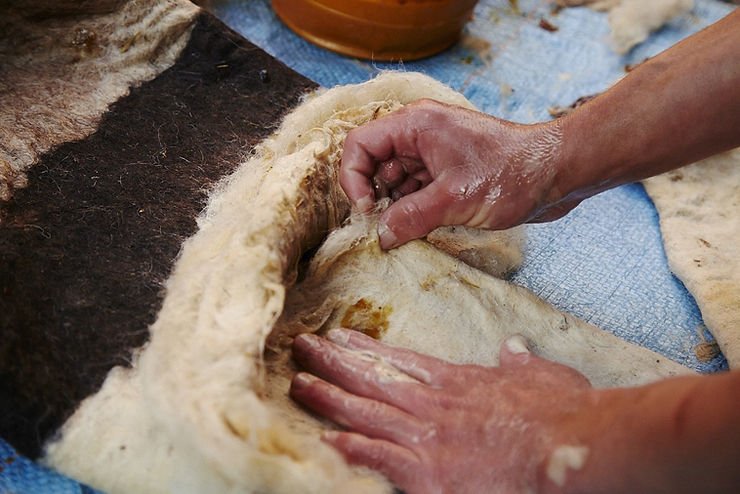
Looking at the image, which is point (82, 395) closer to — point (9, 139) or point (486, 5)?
point (9, 139)

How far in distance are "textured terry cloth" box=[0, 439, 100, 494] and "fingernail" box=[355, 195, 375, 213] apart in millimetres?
584

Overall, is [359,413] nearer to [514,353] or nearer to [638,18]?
[514,353]

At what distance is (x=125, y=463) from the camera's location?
861mm

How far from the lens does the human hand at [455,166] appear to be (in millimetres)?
1137

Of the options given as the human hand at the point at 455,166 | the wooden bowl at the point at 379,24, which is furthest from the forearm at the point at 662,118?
the wooden bowl at the point at 379,24

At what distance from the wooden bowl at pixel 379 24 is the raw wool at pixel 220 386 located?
90 cm

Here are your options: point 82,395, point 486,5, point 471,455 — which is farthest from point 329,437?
point 486,5

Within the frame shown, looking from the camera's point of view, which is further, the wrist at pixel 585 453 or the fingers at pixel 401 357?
the fingers at pixel 401 357

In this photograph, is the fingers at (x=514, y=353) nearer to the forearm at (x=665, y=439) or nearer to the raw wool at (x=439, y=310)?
the raw wool at (x=439, y=310)

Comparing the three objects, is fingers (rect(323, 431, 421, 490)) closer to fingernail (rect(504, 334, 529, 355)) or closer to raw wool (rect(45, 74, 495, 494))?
raw wool (rect(45, 74, 495, 494))

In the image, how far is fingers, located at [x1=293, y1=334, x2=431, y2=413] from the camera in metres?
0.88

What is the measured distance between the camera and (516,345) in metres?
1.02

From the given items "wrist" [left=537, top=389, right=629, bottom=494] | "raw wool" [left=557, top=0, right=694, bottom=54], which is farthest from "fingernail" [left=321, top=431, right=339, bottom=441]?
"raw wool" [left=557, top=0, right=694, bottom=54]

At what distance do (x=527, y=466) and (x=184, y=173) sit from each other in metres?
0.79
